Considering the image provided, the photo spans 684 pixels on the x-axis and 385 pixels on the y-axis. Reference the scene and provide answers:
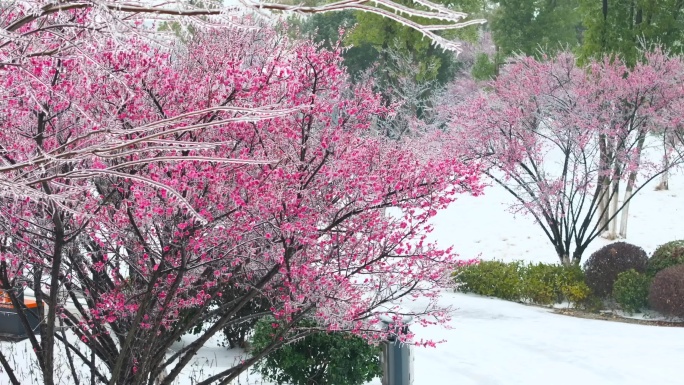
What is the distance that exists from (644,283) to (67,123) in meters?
12.6

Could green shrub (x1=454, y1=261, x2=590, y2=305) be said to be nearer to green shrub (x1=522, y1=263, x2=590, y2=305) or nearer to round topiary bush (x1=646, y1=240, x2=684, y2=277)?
green shrub (x1=522, y1=263, x2=590, y2=305)

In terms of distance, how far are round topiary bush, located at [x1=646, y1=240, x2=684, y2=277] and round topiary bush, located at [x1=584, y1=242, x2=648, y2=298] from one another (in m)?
0.26

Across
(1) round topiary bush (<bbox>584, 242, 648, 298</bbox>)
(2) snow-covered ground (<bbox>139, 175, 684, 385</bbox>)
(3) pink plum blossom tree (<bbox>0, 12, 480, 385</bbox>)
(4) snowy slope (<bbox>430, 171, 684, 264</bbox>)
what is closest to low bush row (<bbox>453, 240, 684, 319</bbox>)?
(1) round topiary bush (<bbox>584, 242, 648, 298</bbox>)

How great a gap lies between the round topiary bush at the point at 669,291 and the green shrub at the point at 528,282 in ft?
6.01

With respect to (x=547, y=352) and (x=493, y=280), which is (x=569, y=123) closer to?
(x=493, y=280)

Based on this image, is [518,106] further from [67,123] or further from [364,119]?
[67,123]

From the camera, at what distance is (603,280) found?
51.1 ft

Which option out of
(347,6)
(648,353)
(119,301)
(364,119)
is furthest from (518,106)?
(347,6)

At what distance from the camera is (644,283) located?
14.7m

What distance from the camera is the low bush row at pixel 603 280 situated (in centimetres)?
1385

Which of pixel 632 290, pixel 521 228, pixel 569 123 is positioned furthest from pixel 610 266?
pixel 521 228

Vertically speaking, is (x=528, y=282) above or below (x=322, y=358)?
above

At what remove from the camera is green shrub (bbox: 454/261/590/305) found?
52.1 ft

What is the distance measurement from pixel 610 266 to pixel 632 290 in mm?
1014
